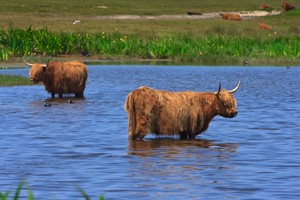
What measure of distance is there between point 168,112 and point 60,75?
9.65 metres

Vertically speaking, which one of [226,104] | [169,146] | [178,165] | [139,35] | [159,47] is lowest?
[139,35]

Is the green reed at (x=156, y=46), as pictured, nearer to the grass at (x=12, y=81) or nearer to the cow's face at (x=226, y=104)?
the grass at (x=12, y=81)

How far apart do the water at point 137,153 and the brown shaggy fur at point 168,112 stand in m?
0.26

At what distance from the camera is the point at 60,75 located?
82.6ft

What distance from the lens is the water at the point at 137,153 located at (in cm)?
1220

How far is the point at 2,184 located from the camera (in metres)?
12.4

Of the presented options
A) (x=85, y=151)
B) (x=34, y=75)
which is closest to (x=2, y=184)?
(x=85, y=151)

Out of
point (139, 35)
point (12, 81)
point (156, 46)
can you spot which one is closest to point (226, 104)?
point (12, 81)

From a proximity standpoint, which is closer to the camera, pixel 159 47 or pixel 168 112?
pixel 168 112

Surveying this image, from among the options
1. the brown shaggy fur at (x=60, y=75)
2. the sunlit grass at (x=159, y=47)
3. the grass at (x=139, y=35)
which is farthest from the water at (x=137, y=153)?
the grass at (x=139, y=35)

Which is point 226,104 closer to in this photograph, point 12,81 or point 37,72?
point 37,72

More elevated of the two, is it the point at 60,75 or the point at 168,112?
the point at 168,112

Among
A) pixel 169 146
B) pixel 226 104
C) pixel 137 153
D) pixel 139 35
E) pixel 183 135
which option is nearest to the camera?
pixel 137 153

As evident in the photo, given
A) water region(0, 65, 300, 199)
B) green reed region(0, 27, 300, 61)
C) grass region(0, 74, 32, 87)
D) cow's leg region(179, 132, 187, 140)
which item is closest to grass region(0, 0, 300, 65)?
green reed region(0, 27, 300, 61)
